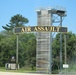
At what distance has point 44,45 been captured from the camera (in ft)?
197

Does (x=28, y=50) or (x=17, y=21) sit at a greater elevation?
(x=17, y=21)

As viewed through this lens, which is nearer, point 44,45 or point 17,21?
point 44,45

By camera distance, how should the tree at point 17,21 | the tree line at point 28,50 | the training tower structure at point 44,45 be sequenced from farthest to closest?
the tree at point 17,21
the tree line at point 28,50
the training tower structure at point 44,45

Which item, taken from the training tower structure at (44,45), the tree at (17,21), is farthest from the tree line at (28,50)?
the tree at (17,21)

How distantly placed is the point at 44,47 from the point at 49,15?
6.14m

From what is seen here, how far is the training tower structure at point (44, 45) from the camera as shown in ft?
196

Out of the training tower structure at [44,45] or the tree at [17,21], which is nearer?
the training tower structure at [44,45]

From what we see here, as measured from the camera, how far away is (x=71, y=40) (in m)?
68.9

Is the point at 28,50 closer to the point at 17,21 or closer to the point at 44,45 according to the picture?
the point at 44,45

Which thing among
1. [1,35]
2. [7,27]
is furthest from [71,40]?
[7,27]

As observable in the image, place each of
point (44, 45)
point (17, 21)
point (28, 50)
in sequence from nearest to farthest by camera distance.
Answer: point (44, 45), point (28, 50), point (17, 21)

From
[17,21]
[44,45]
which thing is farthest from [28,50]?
[17,21]

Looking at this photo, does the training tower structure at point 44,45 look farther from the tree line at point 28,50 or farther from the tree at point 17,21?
the tree at point 17,21

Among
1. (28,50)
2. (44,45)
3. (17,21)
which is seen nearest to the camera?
(44,45)
